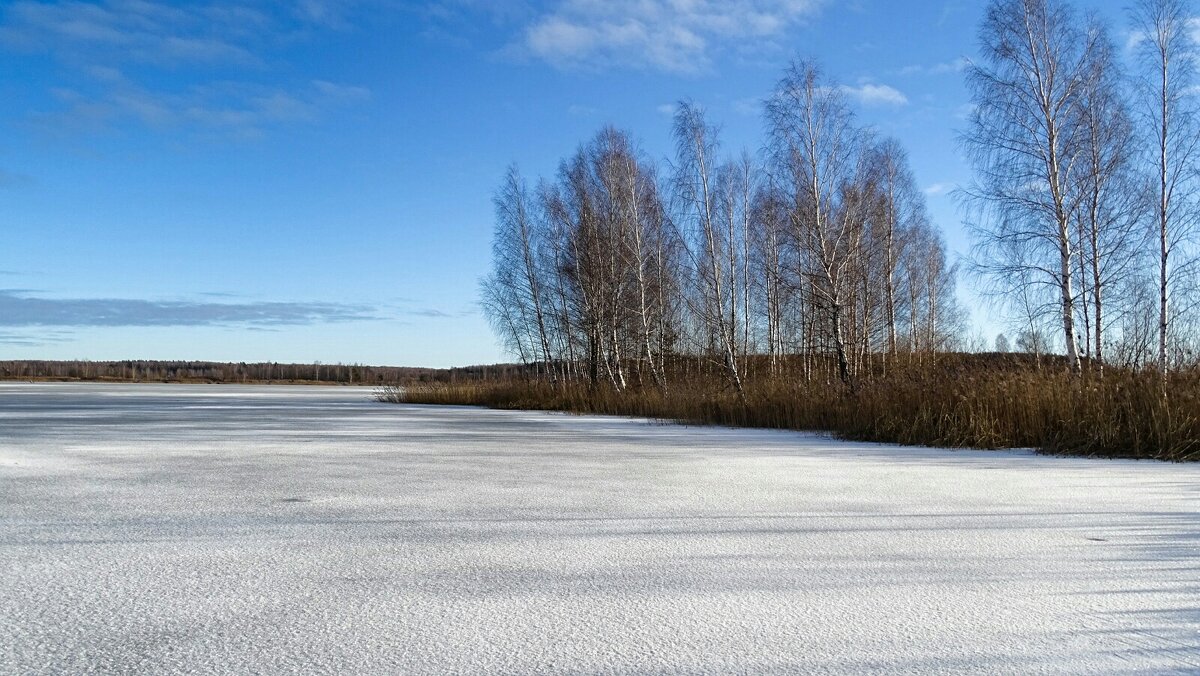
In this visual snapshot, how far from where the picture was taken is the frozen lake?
1.87m

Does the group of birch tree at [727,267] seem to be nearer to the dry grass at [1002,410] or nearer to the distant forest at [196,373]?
the dry grass at [1002,410]

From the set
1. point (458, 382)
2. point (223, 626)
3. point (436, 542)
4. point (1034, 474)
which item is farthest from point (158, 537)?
point (458, 382)

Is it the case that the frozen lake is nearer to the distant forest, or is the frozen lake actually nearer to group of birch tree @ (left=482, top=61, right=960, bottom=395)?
group of birch tree @ (left=482, top=61, right=960, bottom=395)

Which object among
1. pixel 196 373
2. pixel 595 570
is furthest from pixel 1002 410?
pixel 196 373

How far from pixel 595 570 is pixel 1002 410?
7108 millimetres

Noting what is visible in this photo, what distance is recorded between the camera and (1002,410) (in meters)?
8.30

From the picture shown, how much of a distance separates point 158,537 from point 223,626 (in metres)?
1.38

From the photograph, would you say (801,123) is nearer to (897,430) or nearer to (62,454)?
(897,430)

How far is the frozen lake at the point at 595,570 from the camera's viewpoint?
1.87 meters

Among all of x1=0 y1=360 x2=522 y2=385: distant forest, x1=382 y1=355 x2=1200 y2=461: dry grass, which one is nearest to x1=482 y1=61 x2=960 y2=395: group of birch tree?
x1=382 y1=355 x2=1200 y2=461: dry grass

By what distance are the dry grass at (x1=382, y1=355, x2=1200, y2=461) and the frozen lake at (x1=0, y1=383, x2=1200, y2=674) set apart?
1786 mm

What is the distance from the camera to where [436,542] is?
10.2ft

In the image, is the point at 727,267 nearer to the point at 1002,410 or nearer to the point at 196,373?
the point at 1002,410

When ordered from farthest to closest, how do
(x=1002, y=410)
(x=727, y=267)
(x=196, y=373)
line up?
(x=196, y=373) < (x=727, y=267) < (x=1002, y=410)
